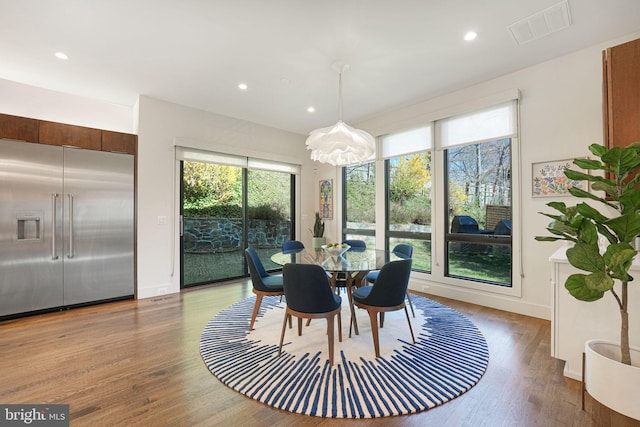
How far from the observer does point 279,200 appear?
5.70 metres

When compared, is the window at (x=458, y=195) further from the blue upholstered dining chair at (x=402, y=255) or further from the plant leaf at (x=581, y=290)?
the plant leaf at (x=581, y=290)

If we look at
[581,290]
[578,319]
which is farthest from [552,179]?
[581,290]

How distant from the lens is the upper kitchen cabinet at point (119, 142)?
3.78m

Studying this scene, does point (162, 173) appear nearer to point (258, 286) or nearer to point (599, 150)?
point (258, 286)

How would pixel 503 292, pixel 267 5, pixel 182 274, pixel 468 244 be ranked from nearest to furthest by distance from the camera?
pixel 267 5 → pixel 503 292 → pixel 468 244 → pixel 182 274

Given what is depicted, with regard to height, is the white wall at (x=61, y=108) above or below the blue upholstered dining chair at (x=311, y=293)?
above

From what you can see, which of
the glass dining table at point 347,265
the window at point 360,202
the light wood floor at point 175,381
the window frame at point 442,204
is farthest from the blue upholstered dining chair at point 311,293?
the window at point 360,202

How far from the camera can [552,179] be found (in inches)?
124

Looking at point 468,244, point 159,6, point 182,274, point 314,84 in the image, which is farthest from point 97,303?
point 468,244

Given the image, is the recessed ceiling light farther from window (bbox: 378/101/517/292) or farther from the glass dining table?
the glass dining table

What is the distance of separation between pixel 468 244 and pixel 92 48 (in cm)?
518

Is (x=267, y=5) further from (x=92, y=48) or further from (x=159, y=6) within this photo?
(x=92, y=48)

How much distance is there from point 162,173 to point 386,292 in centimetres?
379

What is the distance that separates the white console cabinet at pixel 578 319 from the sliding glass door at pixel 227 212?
4.48m
